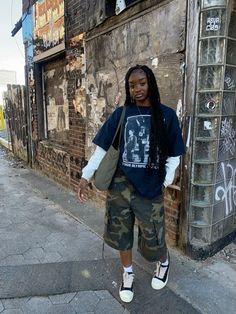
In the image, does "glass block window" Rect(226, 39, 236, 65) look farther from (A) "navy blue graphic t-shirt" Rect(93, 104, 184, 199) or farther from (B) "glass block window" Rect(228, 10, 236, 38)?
(A) "navy blue graphic t-shirt" Rect(93, 104, 184, 199)

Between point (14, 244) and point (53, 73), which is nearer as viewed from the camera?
point (14, 244)

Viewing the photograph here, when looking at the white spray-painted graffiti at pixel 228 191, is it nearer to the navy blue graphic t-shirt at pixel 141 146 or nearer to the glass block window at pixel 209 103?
the glass block window at pixel 209 103

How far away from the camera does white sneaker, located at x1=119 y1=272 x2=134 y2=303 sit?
93.1 inches

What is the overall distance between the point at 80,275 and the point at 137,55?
2423 mm

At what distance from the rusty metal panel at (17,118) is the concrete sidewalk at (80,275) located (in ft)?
12.4

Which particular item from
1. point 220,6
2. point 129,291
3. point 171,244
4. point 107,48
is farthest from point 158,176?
point 107,48

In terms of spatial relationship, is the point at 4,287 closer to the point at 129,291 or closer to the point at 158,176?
the point at 129,291

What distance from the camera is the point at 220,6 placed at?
2.48 m

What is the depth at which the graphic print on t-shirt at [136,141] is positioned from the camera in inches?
84.3

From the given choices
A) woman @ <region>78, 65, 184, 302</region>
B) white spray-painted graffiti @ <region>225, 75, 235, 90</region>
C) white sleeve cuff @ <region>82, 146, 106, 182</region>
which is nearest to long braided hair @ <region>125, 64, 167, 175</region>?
woman @ <region>78, 65, 184, 302</region>

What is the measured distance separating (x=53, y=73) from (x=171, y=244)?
4262 millimetres

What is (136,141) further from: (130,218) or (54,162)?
(54,162)

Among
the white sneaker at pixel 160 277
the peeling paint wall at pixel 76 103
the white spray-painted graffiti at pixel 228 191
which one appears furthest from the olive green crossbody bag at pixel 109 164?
the peeling paint wall at pixel 76 103

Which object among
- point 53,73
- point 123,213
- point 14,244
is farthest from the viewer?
point 53,73
